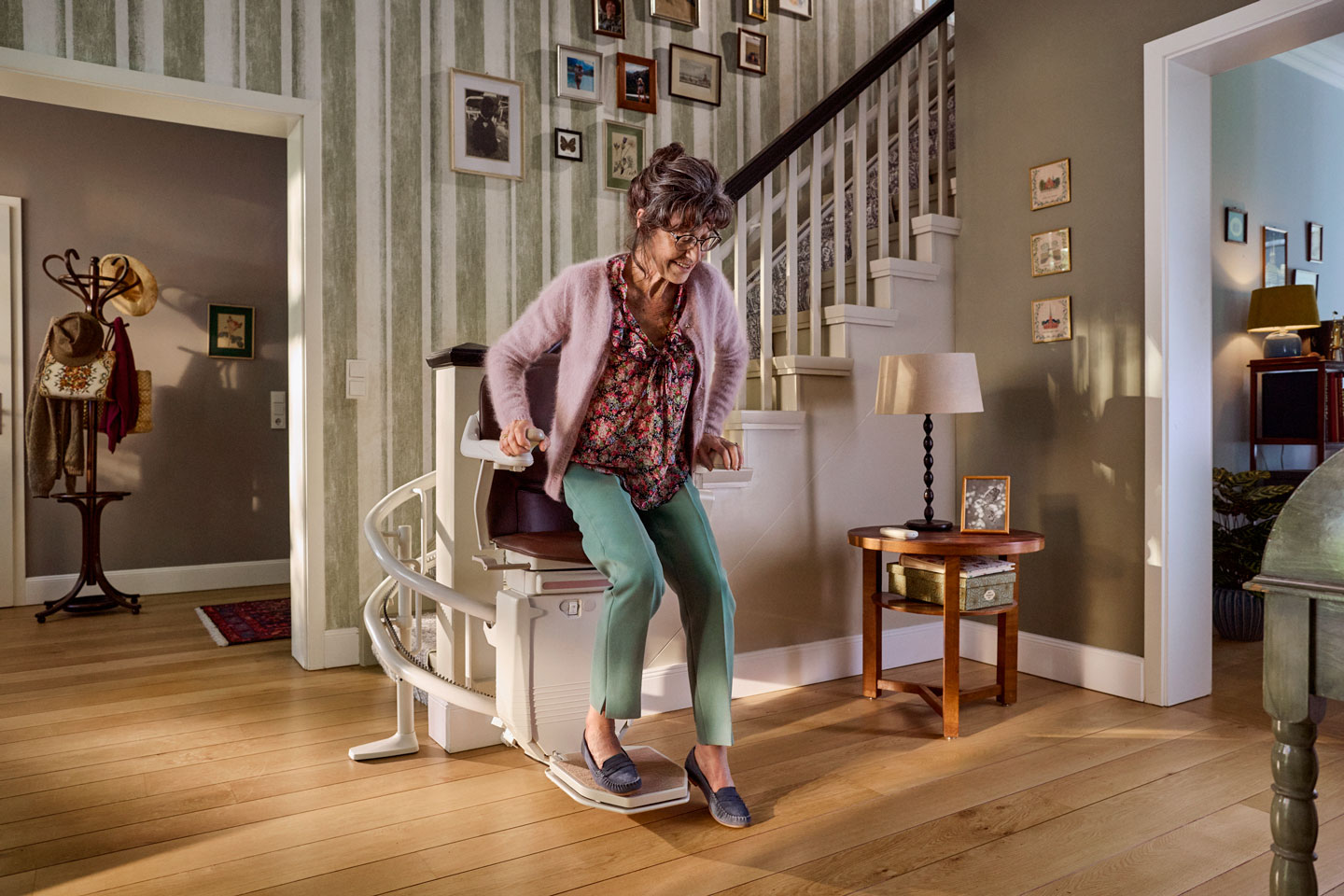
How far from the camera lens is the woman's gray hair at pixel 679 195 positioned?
6.00 feet

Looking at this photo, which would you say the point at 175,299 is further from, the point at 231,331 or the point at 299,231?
the point at 299,231

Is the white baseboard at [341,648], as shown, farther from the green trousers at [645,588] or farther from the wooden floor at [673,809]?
the green trousers at [645,588]

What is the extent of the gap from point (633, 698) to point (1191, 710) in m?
1.97

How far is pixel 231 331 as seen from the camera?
5355mm

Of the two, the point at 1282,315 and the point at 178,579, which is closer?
the point at 1282,315

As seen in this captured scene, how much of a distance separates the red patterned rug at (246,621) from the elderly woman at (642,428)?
2.51 m

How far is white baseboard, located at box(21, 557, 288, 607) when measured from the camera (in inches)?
188

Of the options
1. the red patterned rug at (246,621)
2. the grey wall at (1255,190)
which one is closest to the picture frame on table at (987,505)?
the grey wall at (1255,190)

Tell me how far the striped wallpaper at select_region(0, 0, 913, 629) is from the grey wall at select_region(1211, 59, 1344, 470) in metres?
2.78

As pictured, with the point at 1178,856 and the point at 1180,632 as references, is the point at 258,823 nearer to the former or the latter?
the point at 1178,856

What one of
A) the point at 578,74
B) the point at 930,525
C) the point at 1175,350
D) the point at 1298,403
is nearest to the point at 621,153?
the point at 578,74

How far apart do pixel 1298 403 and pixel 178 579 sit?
5.91 m

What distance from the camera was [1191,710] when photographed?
9.34ft

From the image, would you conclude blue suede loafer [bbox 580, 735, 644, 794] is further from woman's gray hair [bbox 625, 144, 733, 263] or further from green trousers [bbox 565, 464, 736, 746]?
woman's gray hair [bbox 625, 144, 733, 263]
